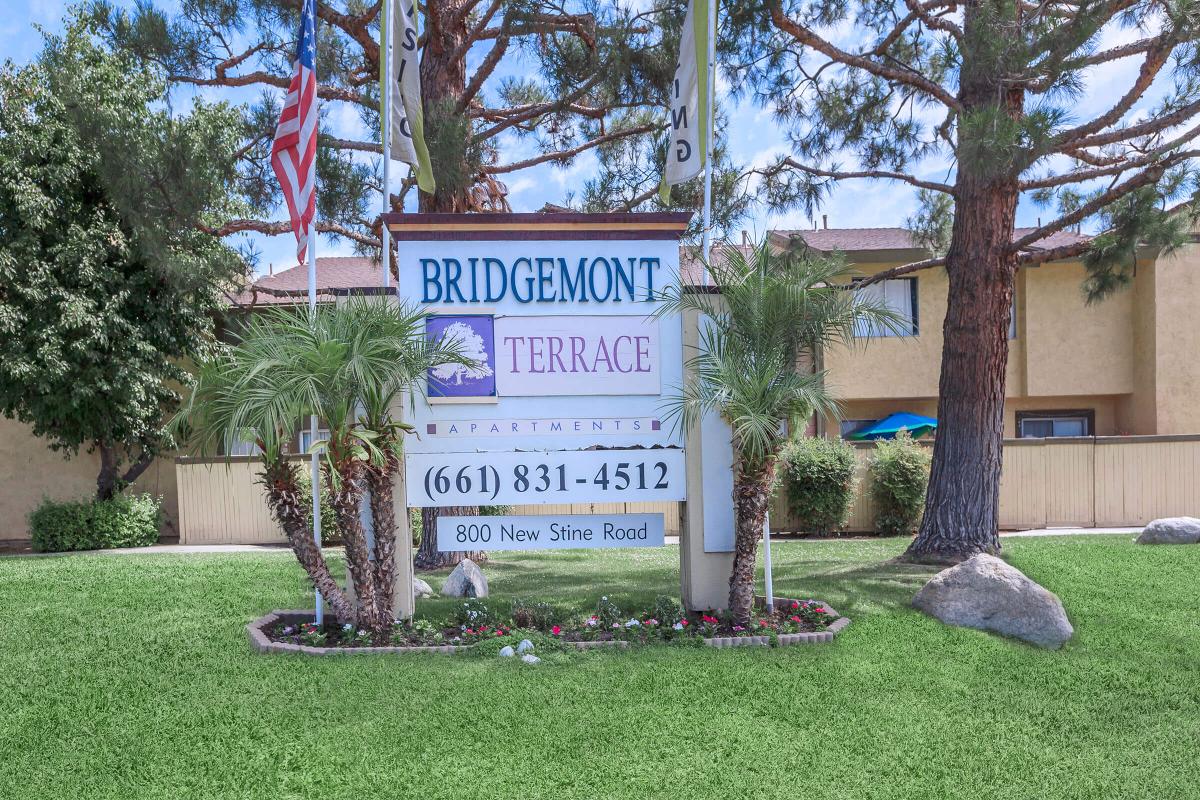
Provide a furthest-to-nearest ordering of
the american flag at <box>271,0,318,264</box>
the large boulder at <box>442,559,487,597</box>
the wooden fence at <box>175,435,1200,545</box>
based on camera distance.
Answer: the wooden fence at <box>175,435,1200,545</box> < the large boulder at <box>442,559,487,597</box> < the american flag at <box>271,0,318,264</box>

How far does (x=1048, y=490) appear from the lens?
14.0 m

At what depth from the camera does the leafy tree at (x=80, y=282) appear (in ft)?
40.5

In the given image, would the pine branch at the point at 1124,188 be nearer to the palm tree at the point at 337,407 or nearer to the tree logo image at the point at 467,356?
the tree logo image at the point at 467,356

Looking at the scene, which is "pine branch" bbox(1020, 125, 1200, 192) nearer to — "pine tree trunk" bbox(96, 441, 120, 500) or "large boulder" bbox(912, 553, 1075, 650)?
"large boulder" bbox(912, 553, 1075, 650)

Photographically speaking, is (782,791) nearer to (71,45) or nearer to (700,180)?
(700,180)

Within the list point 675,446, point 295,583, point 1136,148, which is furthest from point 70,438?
point 1136,148

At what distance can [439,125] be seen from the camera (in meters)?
9.04

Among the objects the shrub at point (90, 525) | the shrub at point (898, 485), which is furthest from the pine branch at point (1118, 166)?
the shrub at point (90, 525)

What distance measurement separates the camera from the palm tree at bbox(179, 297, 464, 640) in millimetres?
5711

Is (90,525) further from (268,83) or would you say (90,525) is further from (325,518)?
(268,83)

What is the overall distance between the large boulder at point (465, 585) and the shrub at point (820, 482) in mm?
6296

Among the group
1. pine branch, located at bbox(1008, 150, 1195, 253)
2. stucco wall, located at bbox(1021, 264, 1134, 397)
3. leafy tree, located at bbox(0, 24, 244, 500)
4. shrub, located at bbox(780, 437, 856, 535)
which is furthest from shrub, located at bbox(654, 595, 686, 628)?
stucco wall, located at bbox(1021, 264, 1134, 397)

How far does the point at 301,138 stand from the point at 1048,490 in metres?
12.6

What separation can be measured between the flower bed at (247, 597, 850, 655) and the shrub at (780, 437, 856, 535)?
6.44 metres
